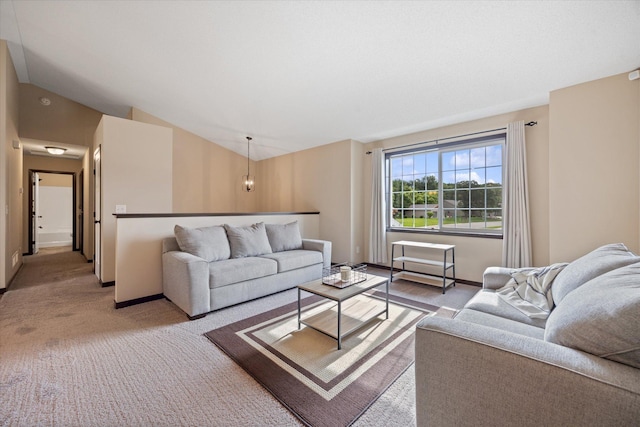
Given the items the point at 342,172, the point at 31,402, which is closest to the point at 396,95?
the point at 342,172

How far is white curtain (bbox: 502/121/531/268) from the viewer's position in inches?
132

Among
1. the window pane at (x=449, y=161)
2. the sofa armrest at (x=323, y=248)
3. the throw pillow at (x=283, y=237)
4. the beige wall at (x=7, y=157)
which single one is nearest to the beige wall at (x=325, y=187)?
the sofa armrest at (x=323, y=248)

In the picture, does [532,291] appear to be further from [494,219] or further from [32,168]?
[32,168]

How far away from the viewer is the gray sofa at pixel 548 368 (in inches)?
32.7

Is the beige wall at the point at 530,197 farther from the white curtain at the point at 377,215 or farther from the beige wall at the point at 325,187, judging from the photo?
the beige wall at the point at 325,187

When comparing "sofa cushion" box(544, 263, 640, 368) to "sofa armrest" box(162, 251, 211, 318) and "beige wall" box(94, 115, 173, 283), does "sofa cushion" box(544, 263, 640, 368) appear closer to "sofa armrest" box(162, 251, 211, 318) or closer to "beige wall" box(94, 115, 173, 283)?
"sofa armrest" box(162, 251, 211, 318)

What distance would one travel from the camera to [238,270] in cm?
302

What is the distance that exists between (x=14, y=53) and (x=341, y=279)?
5.35m

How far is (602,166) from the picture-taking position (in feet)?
8.81

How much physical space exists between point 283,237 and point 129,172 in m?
2.55

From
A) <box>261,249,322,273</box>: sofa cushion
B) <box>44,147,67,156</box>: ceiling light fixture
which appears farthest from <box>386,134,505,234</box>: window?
<box>44,147,67,156</box>: ceiling light fixture

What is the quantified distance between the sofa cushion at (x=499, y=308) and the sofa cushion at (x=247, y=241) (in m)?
2.61

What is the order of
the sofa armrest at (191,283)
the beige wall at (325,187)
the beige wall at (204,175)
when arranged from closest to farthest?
1. the sofa armrest at (191,283)
2. the beige wall at (325,187)
3. the beige wall at (204,175)

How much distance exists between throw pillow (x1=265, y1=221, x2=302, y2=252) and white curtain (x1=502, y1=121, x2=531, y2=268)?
2.93 meters
